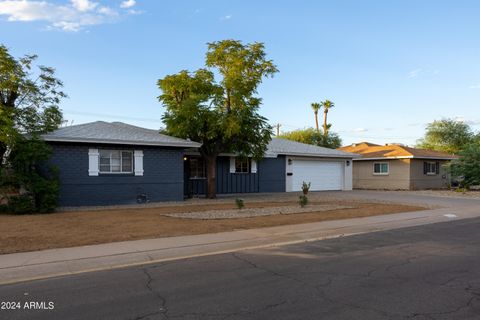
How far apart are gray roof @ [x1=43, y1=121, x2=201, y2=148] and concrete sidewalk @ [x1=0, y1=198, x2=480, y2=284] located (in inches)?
355

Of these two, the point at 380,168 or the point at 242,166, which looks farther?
the point at 380,168

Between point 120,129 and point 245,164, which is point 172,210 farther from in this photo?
point 245,164

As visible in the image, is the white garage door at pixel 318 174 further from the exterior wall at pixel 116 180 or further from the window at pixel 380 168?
the exterior wall at pixel 116 180

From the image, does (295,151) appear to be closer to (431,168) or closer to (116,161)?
(116,161)

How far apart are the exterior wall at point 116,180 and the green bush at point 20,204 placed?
242 centimetres

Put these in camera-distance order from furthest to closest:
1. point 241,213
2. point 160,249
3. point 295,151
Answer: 1. point 295,151
2. point 241,213
3. point 160,249

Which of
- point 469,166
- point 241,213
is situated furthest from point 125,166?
point 469,166

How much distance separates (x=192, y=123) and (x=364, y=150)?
76.9ft

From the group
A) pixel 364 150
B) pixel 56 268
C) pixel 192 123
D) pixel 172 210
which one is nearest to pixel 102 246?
pixel 56 268

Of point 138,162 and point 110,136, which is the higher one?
point 110,136

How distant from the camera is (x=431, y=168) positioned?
1427 inches

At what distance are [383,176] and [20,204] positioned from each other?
92.8 ft

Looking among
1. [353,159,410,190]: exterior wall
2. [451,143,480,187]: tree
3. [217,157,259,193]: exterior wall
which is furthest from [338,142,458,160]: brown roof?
[217,157,259,193]: exterior wall

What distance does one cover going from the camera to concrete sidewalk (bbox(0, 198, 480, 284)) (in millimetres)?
7746
